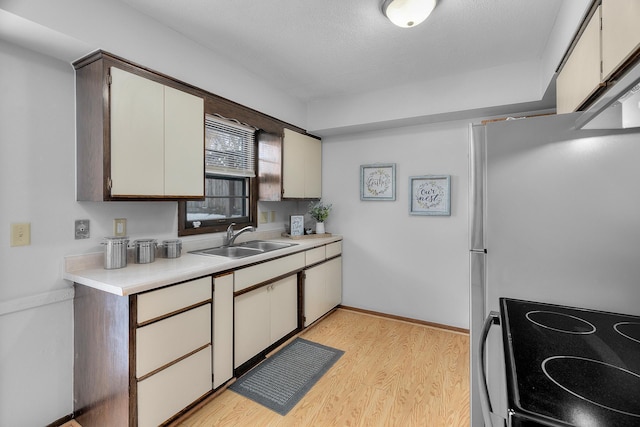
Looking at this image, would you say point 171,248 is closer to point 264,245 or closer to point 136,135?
point 136,135

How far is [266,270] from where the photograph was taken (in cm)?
245

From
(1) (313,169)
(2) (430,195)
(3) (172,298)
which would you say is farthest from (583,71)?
(1) (313,169)

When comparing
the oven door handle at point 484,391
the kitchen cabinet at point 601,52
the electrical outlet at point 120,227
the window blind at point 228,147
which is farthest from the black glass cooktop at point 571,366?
the window blind at point 228,147

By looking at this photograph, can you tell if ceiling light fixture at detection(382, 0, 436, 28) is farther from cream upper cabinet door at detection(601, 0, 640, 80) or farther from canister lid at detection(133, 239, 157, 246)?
canister lid at detection(133, 239, 157, 246)

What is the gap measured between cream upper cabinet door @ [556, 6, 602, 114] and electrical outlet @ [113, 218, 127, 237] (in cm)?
266

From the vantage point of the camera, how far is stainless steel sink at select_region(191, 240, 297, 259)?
2594 millimetres

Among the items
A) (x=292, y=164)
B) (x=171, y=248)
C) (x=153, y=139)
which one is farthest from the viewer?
(x=292, y=164)

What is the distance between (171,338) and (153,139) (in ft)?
3.97

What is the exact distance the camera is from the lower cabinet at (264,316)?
222 cm

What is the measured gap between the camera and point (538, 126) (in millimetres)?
1249

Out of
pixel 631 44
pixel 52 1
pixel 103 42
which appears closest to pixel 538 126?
pixel 631 44

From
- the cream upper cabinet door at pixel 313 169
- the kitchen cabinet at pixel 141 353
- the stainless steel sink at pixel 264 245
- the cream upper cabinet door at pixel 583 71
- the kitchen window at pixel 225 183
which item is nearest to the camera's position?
the cream upper cabinet door at pixel 583 71

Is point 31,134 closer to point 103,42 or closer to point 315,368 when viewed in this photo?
point 103,42

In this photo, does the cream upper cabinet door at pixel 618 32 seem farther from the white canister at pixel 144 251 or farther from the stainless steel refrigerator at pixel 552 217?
the white canister at pixel 144 251
